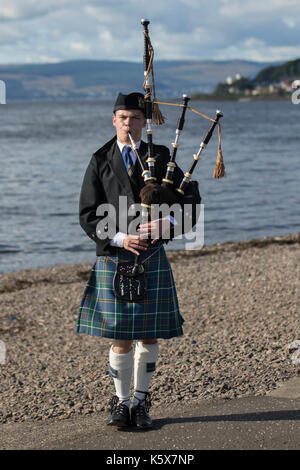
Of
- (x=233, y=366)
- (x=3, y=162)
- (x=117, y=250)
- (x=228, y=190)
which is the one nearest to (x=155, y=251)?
(x=117, y=250)

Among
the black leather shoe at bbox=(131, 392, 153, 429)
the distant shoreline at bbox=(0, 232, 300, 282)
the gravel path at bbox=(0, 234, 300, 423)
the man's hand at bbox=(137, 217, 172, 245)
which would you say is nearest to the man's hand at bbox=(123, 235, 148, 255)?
the man's hand at bbox=(137, 217, 172, 245)

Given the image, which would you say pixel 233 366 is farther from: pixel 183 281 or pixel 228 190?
pixel 228 190

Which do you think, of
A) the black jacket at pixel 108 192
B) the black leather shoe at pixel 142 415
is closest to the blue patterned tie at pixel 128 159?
the black jacket at pixel 108 192

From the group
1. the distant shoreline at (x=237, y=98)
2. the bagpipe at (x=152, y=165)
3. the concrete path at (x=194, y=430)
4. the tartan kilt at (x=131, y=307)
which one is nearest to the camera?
the concrete path at (x=194, y=430)

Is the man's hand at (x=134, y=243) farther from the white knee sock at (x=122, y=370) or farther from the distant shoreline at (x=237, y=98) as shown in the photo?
the distant shoreline at (x=237, y=98)

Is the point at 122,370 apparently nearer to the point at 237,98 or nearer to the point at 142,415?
the point at 142,415

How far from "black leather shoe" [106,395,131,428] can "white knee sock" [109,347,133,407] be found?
46mm

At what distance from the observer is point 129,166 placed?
4180 mm

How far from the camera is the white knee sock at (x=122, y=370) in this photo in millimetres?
4246

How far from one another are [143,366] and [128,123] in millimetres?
1484

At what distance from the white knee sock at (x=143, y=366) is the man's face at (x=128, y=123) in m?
1.27

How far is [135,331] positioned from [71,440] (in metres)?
0.72

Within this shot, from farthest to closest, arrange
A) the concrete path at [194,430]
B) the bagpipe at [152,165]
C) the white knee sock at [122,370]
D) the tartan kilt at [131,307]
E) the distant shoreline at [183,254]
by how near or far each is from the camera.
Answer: the distant shoreline at [183,254] < the white knee sock at [122,370] < the tartan kilt at [131,307] < the bagpipe at [152,165] < the concrete path at [194,430]

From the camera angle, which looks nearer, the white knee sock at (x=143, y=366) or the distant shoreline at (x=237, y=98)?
the white knee sock at (x=143, y=366)
